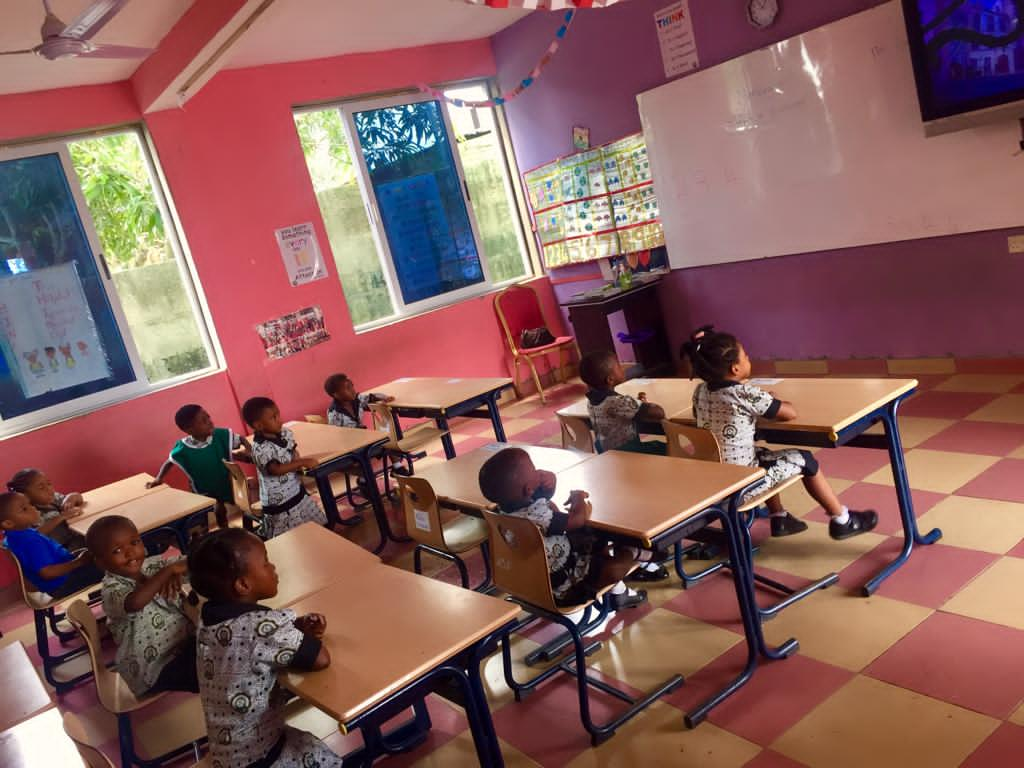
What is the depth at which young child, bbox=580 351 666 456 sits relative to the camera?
10.9 ft

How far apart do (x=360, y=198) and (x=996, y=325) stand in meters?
4.56

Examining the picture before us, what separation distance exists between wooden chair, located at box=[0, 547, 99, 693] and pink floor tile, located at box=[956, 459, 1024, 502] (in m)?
3.87

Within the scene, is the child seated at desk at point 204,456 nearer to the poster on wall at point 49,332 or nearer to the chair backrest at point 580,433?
the poster on wall at point 49,332

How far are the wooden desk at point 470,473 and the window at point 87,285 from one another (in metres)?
3.25

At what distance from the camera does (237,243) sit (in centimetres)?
582

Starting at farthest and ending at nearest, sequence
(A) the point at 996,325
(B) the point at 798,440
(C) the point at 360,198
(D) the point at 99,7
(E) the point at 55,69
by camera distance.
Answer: (C) the point at 360,198 < (E) the point at 55,69 < (A) the point at 996,325 < (D) the point at 99,7 < (B) the point at 798,440

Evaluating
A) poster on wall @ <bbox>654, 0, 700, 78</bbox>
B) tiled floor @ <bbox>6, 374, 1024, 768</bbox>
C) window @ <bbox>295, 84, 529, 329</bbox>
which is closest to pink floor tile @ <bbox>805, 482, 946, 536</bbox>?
tiled floor @ <bbox>6, 374, 1024, 768</bbox>

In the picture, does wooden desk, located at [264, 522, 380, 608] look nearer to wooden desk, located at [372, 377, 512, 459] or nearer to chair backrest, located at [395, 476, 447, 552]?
chair backrest, located at [395, 476, 447, 552]

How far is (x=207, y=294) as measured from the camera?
571 cm

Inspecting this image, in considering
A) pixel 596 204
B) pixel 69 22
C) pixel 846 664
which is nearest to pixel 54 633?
pixel 69 22

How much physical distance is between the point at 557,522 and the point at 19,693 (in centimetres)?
187

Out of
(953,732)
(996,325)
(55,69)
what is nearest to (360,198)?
(55,69)

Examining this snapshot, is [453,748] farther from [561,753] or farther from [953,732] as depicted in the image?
[953,732]

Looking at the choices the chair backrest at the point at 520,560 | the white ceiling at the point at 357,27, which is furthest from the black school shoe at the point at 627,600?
the white ceiling at the point at 357,27
